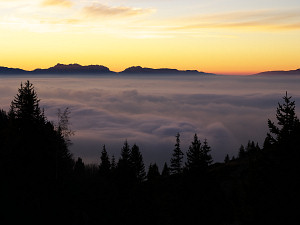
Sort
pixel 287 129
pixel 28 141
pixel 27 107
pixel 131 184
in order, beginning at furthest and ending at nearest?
1. pixel 131 184
2. pixel 27 107
3. pixel 28 141
4. pixel 287 129

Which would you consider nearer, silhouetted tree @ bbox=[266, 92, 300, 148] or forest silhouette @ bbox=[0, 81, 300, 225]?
silhouetted tree @ bbox=[266, 92, 300, 148]

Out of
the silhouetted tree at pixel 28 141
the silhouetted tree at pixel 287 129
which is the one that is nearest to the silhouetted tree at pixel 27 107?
the silhouetted tree at pixel 28 141

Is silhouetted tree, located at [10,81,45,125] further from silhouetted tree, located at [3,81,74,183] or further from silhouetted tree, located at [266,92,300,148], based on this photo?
silhouetted tree, located at [266,92,300,148]

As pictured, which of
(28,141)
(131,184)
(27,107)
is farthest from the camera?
(131,184)

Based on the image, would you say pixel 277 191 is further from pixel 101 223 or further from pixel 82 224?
pixel 101 223

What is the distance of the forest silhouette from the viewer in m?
14.8

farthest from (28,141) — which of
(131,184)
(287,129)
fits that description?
(287,129)

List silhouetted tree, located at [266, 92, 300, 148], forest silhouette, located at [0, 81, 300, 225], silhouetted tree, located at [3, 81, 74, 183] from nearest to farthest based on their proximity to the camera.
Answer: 1. silhouetted tree, located at [266, 92, 300, 148]
2. forest silhouette, located at [0, 81, 300, 225]
3. silhouetted tree, located at [3, 81, 74, 183]

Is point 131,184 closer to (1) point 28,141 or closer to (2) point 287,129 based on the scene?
(1) point 28,141

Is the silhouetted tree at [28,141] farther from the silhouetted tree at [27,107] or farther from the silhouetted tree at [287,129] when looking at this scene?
the silhouetted tree at [287,129]

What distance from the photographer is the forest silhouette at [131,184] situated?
14781 millimetres

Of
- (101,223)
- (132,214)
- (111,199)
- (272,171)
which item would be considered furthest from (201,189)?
(111,199)

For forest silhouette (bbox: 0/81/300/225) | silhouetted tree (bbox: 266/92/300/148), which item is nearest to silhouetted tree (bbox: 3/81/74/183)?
forest silhouette (bbox: 0/81/300/225)

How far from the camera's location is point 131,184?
56.4 metres
